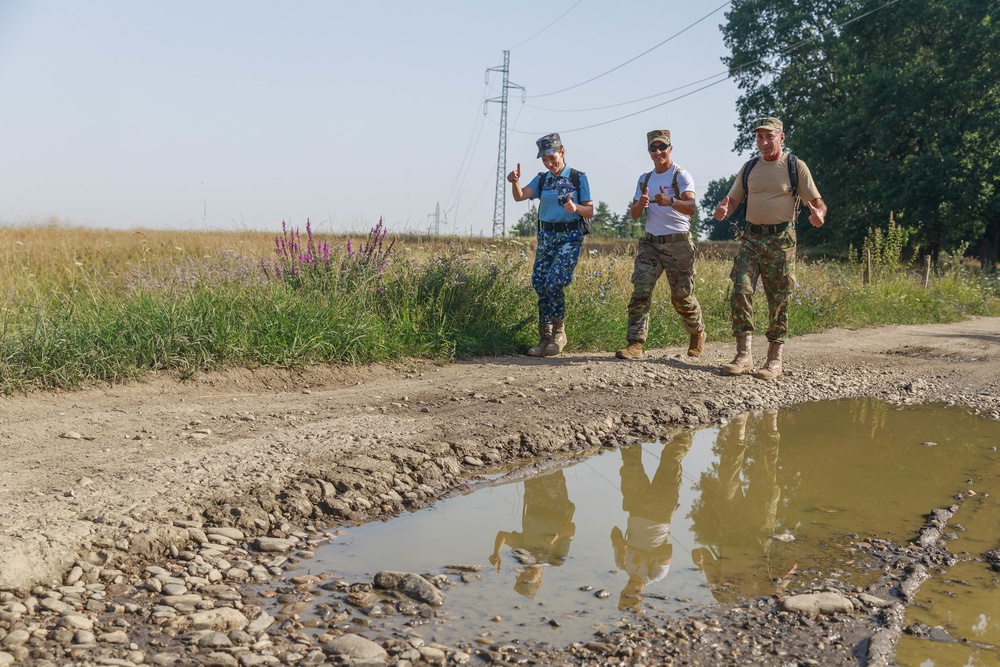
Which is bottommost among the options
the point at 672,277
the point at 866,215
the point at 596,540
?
the point at 596,540

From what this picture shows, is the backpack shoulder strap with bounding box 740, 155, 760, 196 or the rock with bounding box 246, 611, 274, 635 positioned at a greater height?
the backpack shoulder strap with bounding box 740, 155, 760, 196

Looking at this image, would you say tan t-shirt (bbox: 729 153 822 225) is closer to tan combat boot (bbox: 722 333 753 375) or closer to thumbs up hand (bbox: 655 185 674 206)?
thumbs up hand (bbox: 655 185 674 206)

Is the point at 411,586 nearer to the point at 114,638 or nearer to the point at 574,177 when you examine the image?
the point at 114,638

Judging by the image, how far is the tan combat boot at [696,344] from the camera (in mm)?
7969

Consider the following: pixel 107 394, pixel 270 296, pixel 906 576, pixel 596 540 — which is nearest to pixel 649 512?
pixel 596 540

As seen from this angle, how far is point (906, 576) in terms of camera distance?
11.2ft

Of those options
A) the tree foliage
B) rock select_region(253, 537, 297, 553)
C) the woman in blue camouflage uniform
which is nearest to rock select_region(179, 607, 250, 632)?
rock select_region(253, 537, 297, 553)

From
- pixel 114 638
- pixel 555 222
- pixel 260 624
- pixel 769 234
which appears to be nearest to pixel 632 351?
pixel 555 222

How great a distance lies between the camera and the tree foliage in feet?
80.7

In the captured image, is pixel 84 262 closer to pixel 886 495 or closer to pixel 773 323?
pixel 773 323

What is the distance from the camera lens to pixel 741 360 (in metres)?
7.36

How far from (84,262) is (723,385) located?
702 centimetres

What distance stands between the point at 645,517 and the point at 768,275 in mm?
3588

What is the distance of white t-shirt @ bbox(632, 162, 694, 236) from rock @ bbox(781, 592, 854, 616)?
452 centimetres
